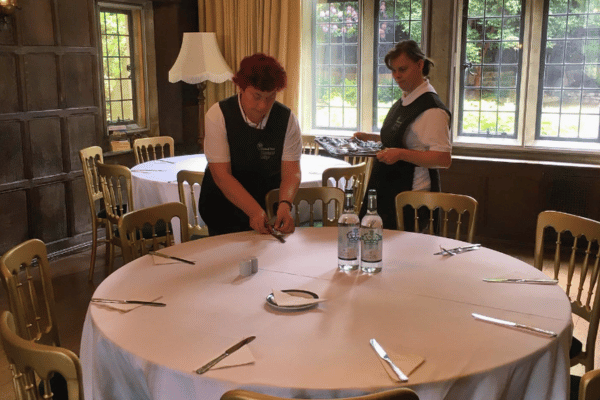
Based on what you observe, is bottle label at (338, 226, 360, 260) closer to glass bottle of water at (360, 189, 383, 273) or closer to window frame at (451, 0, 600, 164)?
glass bottle of water at (360, 189, 383, 273)

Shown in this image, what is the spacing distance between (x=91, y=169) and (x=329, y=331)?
342cm

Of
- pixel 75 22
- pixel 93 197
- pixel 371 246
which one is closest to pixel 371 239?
pixel 371 246

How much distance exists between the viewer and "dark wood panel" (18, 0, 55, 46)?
4.44 m

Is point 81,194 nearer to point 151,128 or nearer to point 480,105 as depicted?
point 151,128

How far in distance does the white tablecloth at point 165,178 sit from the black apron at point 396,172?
81cm

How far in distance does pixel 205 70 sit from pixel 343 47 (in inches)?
49.9

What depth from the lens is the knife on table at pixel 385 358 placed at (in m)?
1.34

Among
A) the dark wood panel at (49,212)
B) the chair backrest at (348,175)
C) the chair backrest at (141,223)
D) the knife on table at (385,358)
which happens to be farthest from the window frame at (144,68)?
the knife on table at (385,358)

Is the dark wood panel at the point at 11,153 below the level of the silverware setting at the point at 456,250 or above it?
above

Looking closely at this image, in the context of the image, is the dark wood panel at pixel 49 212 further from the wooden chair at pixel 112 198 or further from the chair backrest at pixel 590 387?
the chair backrest at pixel 590 387

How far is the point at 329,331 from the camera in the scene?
158 centimetres

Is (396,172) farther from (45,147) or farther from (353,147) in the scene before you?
(45,147)

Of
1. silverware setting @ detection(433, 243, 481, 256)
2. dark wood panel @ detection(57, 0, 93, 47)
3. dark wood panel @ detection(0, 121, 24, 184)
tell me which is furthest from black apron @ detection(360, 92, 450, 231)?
dark wood panel @ detection(57, 0, 93, 47)

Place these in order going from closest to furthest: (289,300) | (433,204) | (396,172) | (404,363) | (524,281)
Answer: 1. (404,363)
2. (289,300)
3. (524,281)
4. (433,204)
5. (396,172)
